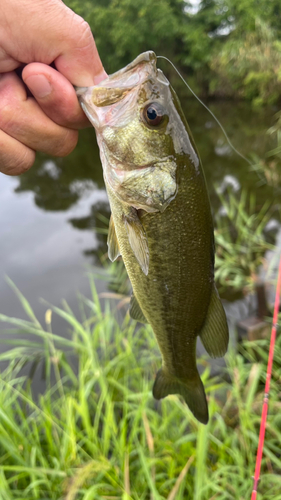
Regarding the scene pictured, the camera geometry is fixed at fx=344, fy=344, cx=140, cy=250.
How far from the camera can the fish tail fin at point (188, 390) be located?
143cm

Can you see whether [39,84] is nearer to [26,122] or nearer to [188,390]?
[26,122]

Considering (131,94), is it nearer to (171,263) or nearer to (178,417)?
(171,263)

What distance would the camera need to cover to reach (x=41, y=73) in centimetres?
122

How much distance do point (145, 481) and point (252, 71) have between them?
20788 mm

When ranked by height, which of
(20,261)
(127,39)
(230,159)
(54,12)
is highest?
(127,39)

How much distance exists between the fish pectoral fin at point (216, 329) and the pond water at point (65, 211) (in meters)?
4.36

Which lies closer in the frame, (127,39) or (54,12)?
(54,12)

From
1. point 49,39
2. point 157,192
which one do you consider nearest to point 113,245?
point 157,192

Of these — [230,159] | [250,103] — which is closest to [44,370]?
[230,159]

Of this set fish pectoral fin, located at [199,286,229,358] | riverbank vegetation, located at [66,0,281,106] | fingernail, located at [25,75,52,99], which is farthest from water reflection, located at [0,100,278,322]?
riverbank vegetation, located at [66,0,281,106]

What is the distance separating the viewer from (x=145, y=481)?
2.16m

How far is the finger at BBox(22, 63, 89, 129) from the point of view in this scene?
1.22m

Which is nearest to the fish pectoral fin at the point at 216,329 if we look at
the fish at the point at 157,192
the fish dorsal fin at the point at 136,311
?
the fish at the point at 157,192

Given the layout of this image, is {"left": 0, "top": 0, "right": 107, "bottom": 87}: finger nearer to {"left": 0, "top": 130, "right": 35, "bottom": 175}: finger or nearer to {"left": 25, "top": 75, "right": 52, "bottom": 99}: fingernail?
{"left": 25, "top": 75, "right": 52, "bottom": 99}: fingernail
